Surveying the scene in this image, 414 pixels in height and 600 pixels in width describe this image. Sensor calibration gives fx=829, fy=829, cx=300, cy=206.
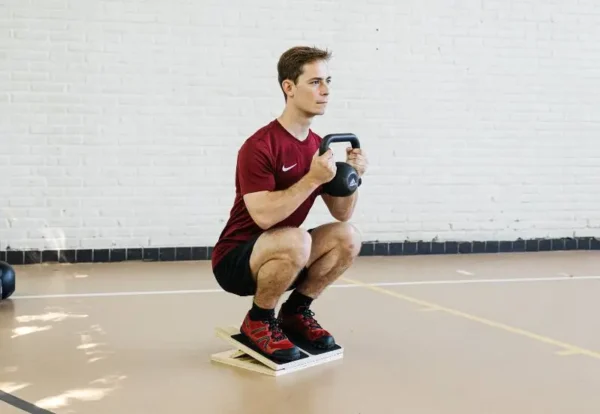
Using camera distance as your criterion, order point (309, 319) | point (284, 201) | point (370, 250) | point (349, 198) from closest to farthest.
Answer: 1. point (284, 201)
2. point (349, 198)
3. point (309, 319)
4. point (370, 250)

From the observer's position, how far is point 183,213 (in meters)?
5.98

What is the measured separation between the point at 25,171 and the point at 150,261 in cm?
106

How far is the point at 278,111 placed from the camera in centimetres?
→ 609

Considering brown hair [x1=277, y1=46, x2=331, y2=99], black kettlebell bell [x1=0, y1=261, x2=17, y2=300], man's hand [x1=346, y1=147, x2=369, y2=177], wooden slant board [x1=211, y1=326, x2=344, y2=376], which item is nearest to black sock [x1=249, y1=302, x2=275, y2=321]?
wooden slant board [x1=211, y1=326, x2=344, y2=376]

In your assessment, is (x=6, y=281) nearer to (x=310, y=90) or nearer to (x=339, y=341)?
(x=339, y=341)

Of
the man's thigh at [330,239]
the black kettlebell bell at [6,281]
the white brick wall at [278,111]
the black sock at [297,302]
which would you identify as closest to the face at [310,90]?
the man's thigh at [330,239]

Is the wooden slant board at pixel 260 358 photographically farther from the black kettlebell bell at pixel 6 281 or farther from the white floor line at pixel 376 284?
the black kettlebell bell at pixel 6 281

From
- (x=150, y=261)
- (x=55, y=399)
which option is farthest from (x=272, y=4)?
(x=55, y=399)

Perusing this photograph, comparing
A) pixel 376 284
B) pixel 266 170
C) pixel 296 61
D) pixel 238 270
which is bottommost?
pixel 376 284

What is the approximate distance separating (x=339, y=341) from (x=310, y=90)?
1.21 meters

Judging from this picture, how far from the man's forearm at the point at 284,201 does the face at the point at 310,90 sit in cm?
33

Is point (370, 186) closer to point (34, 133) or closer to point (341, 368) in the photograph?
point (34, 133)

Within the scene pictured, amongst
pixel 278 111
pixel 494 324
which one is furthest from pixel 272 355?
pixel 278 111

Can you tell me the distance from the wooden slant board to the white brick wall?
258 cm
